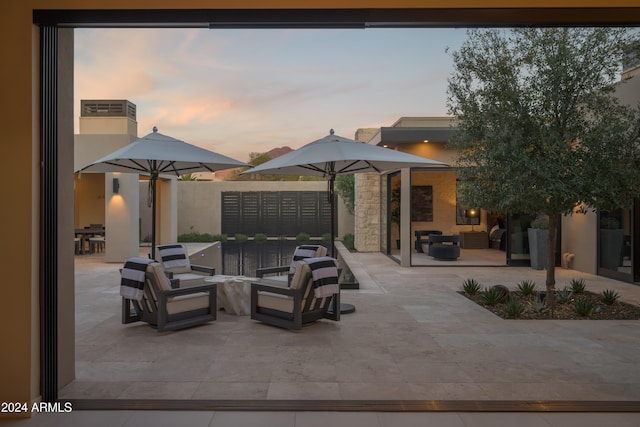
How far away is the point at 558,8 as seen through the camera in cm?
341

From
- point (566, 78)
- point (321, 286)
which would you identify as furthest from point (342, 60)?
point (321, 286)

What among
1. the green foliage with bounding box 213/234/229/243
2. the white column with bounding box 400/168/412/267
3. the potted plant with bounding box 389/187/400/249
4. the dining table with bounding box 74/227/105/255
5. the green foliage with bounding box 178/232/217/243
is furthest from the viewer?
the green foliage with bounding box 213/234/229/243

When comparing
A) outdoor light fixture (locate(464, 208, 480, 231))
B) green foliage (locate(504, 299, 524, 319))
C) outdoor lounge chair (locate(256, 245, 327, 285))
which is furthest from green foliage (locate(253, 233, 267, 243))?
green foliage (locate(504, 299, 524, 319))

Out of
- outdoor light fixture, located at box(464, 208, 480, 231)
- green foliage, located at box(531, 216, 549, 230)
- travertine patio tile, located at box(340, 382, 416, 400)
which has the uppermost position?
outdoor light fixture, located at box(464, 208, 480, 231)

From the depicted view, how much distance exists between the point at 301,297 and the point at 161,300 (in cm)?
174

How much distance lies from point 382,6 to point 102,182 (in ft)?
60.0

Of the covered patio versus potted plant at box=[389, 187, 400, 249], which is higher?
potted plant at box=[389, 187, 400, 249]

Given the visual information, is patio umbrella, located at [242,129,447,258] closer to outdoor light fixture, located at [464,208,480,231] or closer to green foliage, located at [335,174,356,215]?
green foliage, located at [335,174,356,215]

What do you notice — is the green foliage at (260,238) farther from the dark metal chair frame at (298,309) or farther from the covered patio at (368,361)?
the dark metal chair frame at (298,309)

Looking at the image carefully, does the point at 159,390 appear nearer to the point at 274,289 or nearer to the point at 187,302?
the point at 187,302

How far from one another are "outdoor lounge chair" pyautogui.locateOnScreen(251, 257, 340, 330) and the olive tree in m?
3.07

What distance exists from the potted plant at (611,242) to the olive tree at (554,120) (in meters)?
3.97

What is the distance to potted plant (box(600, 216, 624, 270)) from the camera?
1031cm
